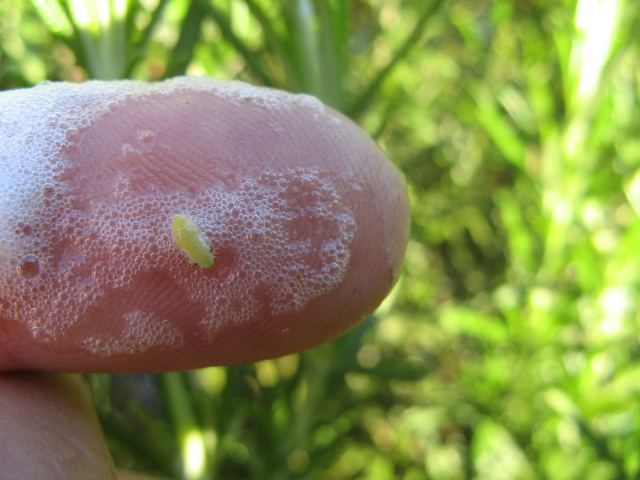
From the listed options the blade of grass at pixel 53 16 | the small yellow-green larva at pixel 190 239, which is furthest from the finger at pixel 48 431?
the blade of grass at pixel 53 16

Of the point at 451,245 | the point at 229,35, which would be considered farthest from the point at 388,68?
the point at 451,245

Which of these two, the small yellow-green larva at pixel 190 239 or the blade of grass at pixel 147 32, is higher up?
the blade of grass at pixel 147 32

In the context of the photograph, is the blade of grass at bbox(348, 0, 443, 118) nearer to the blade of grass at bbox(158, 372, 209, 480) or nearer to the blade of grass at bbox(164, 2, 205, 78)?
the blade of grass at bbox(164, 2, 205, 78)

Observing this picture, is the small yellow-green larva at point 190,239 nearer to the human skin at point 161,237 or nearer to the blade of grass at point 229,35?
the human skin at point 161,237

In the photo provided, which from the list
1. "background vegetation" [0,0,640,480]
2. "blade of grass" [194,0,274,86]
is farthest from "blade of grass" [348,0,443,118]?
"blade of grass" [194,0,274,86]

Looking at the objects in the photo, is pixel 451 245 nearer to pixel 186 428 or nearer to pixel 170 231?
pixel 186 428
